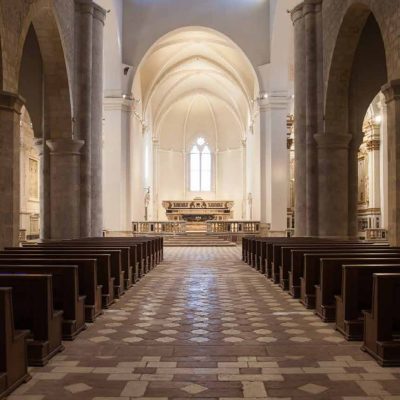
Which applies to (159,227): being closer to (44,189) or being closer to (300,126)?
(44,189)

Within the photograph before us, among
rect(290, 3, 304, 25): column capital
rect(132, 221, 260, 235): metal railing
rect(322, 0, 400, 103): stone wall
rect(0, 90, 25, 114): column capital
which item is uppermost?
rect(290, 3, 304, 25): column capital

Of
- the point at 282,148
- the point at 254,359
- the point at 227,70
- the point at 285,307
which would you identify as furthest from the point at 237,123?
the point at 254,359

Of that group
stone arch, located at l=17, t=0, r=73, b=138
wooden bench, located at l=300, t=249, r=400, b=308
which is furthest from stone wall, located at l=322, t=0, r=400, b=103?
stone arch, located at l=17, t=0, r=73, b=138

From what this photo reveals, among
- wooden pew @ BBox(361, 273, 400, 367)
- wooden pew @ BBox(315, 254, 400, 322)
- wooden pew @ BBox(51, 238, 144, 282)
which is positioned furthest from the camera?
wooden pew @ BBox(51, 238, 144, 282)

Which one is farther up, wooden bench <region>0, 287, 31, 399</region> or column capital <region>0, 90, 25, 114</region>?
column capital <region>0, 90, 25, 114</region>

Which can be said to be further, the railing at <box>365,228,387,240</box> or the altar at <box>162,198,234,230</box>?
the altar at <box>162,198,234,230</box>

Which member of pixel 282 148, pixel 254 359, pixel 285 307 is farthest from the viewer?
pixel 282 148

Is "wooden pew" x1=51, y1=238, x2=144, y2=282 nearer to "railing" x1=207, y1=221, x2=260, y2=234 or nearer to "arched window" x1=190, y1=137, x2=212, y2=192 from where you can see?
"railing" x1=207, y1=221, x2=260, y2=234

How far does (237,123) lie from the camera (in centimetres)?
3988

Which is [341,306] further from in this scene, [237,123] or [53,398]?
[237,123]

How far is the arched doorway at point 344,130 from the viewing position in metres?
14.5

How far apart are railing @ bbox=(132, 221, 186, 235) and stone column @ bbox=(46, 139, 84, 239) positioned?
10897 mm

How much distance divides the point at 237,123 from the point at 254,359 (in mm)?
35819

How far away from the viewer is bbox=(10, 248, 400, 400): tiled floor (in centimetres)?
398
